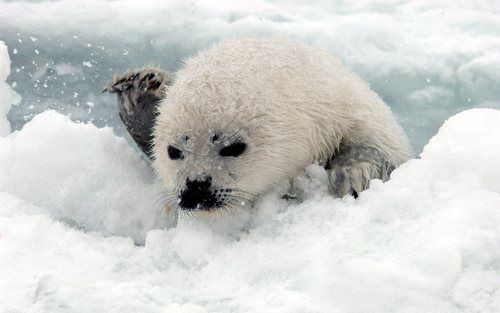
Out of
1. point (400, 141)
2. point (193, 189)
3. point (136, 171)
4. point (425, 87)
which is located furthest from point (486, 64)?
point (193, 189)

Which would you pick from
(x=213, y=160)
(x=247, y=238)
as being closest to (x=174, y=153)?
(x=213, y=160)

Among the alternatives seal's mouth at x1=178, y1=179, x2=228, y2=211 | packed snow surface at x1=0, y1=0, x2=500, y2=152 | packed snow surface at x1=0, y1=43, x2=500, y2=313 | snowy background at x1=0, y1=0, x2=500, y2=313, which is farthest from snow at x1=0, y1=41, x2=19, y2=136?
packed snow surface at x1=0, y1=0, x2=500, y2=152

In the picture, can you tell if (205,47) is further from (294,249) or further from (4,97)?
(294,249)

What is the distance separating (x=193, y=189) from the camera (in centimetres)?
266

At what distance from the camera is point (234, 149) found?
276 centimetres

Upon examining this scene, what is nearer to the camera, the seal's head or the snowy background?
the snowy background

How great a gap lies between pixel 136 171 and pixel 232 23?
4.68 m

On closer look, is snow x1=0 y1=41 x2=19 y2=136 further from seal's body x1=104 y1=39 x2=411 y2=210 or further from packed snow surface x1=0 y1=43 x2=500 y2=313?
seal's body x1=104 y1=39 x2=411 y2=210

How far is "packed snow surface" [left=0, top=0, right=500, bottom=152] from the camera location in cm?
700

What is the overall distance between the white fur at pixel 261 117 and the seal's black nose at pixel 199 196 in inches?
1.5

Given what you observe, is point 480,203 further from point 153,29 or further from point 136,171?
point 153,29

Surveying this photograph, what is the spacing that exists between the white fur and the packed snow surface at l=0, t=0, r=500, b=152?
3657 millimetres

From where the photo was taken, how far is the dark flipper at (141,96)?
362 centimetres

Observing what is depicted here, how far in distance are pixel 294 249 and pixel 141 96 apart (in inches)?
68.9
